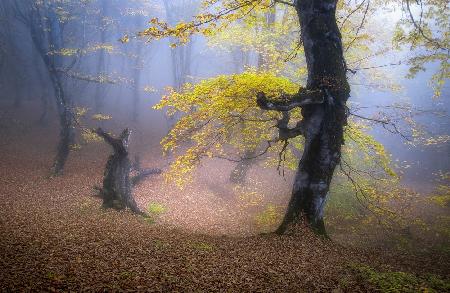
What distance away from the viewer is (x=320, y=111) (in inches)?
312

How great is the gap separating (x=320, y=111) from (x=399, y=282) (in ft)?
13.6

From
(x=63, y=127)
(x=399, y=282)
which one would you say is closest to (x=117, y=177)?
(x=63, y=127)

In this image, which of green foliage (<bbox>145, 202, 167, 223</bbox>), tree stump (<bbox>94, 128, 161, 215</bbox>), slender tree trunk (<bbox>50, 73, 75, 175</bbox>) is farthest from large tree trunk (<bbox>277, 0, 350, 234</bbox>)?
slender tree trunk (<bbox>50, 73, 75, 175</bbox>)

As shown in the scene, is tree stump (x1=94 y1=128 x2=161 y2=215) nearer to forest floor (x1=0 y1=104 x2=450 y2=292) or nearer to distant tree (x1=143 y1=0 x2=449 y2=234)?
forest floor (x1=0 y1=104 x2=450 y2=292)

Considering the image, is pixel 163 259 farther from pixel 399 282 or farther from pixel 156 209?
pixel 156 209

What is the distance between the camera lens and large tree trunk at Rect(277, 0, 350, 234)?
773cm

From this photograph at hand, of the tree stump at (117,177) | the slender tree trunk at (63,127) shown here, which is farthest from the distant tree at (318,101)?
the slender tree trunk at (63,127)

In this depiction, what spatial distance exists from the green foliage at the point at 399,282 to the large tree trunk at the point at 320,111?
7.28 feet

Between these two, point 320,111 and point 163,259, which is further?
point 320,111

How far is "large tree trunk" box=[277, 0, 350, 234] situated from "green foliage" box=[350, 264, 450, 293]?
2218mm

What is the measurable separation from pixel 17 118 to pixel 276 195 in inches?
875

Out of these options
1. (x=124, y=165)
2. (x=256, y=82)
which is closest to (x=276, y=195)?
(x=124, y=165)

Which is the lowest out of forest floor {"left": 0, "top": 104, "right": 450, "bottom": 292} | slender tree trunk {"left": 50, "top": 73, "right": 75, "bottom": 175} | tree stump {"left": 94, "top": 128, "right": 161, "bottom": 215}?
forest floor {"left": 0, "top": 104, "right": 450, "bottom": 292}

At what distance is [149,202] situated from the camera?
49.1 ft
